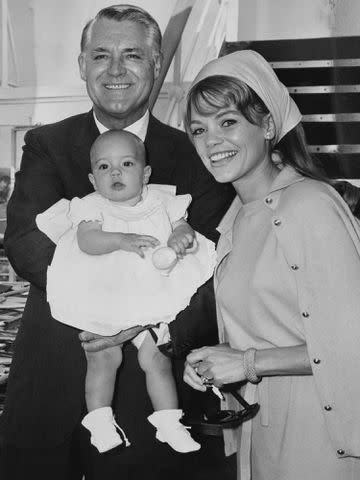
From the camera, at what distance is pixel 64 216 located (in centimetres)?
151

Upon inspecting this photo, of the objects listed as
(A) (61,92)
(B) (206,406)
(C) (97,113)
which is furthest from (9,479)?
(A) (61,92)

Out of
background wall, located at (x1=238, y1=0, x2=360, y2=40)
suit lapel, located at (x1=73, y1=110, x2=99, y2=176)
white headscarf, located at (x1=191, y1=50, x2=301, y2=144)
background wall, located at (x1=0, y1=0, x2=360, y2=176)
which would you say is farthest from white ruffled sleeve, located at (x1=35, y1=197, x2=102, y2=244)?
background wall, located at (x1=238, y1=0, x2=360, y2=40)

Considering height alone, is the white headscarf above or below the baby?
above

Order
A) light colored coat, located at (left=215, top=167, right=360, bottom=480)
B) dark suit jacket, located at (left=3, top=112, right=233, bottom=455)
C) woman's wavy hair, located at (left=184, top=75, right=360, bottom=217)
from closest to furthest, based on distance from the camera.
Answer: light colored coat, located at (left=215, top=167, right=360, bottom=480), woman's wavy hair, located at (left=184, top=75, right=360, bottom=217), dark suit jacket, located at (left=3, top=112, right=233, bottom=455)

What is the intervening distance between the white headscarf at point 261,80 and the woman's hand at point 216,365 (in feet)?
1.66

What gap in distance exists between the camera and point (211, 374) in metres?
1.35

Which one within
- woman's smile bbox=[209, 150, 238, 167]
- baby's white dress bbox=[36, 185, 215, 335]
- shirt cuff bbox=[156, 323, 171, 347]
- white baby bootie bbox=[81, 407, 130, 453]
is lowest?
white baby bootie bbox=[81, 407, 130, 453]

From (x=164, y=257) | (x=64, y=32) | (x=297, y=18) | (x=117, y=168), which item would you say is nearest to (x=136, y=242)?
(x=164, y=257)

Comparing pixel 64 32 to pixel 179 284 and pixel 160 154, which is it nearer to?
pixel 160 154

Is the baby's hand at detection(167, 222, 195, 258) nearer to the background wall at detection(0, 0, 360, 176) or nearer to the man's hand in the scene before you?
the man's hand

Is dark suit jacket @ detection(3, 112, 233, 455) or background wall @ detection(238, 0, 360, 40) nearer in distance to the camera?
dark suit jacket @ detection(3, 112, 233, 455)

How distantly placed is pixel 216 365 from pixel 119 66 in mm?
762

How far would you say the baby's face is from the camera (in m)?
1.42

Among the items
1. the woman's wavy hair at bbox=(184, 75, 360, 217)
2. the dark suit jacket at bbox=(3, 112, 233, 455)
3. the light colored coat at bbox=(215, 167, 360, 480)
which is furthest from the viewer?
the dark suit jacket at bbox=(3, 112, 233, 455)
